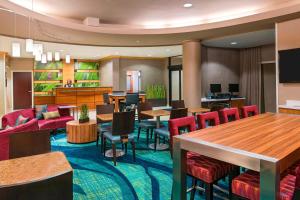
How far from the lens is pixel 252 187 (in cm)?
163

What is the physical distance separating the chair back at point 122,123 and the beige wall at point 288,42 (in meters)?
3.62

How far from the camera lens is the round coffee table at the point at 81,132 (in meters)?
4.89

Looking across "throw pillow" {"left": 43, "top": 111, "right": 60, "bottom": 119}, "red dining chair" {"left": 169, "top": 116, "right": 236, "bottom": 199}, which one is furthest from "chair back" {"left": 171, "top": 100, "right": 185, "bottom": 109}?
"red dining chair" {"left": 169, "top": 116, "right": 236, "bottom": 199}

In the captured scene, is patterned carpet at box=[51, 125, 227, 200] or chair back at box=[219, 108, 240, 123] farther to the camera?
chair back at box=[219, 108, 240, 123]

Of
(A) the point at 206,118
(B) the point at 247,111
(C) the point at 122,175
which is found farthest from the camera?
(B) the point at 247,111

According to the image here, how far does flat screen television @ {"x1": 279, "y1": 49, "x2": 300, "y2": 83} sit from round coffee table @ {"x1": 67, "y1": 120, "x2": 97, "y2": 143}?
4485 mm

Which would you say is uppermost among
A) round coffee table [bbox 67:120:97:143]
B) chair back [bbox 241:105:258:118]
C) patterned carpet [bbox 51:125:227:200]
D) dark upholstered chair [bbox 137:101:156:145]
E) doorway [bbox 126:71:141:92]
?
doorway [bbox 126:71:141:92]

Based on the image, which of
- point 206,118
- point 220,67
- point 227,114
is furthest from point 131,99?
point 206,118

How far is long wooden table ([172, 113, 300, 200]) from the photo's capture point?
1.37 m

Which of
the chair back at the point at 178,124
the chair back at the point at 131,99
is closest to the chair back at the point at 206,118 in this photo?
the chair back at the point at 178,124

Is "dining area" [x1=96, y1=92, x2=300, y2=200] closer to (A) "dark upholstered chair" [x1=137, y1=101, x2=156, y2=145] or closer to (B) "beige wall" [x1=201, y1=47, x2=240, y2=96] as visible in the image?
(A) "dark upholstered chair" [x1=137, y1=101, x2=156, y2=145]

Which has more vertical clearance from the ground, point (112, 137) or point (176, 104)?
point (176, 104)

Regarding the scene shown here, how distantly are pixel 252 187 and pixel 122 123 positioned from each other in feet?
8.06

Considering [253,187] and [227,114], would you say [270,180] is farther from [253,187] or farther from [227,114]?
[227,114]
